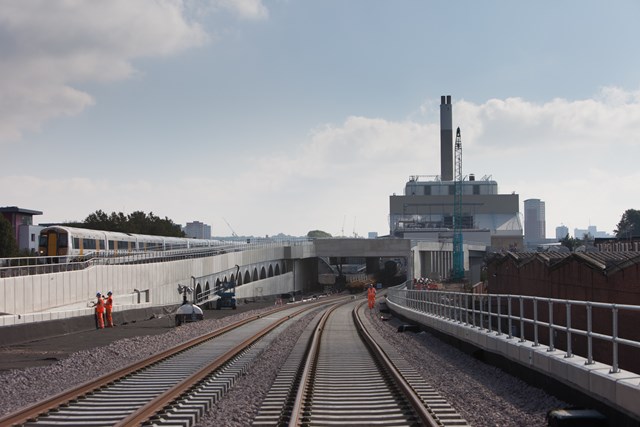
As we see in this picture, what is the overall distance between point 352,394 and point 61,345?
1384 centimetres

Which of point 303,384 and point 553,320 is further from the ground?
point 553,320

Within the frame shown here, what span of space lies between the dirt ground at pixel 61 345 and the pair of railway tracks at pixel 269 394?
3111 mm

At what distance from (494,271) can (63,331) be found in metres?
38.5

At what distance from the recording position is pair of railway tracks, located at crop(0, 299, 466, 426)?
1062 centimetres

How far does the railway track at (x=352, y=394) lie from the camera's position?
10.7 metres

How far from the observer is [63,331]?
28.2m

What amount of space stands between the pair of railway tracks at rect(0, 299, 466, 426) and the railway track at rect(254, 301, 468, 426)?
0.05 ft

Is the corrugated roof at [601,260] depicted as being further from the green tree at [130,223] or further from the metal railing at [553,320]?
the green tree at [130,223]

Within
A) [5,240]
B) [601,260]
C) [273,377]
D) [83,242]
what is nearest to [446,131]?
[5,240]

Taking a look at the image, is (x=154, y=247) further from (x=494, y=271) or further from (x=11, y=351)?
(x=11, y=351)

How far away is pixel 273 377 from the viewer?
1568cm

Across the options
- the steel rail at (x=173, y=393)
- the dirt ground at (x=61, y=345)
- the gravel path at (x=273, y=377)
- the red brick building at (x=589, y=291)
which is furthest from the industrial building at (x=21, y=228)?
the steel rail at (x=173, y=393)

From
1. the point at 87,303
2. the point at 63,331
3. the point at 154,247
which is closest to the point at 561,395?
the point at 63,331

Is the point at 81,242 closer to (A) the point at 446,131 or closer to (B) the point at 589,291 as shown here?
(B) the point at 589,291
